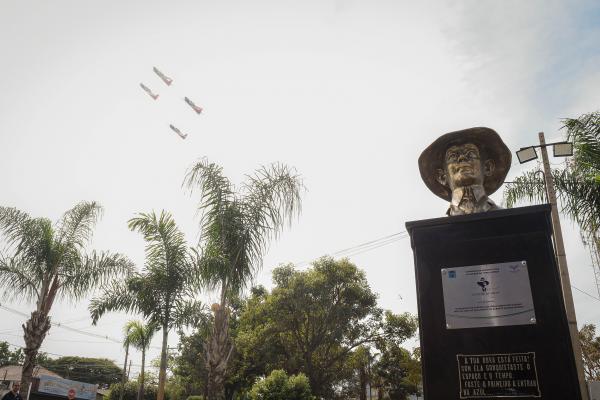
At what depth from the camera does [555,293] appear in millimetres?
3342

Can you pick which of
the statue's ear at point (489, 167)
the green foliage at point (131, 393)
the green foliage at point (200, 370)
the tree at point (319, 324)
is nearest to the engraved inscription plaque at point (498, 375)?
the statue's ear at point (489, 167)

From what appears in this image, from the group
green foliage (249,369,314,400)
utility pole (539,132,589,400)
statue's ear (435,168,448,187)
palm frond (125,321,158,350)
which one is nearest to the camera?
statue's ear (435,168,448,187)

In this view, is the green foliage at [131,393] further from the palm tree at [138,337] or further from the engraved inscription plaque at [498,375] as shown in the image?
the engraved inscription plaque at [498,375]

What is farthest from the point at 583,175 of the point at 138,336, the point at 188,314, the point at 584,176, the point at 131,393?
the point at 131,393

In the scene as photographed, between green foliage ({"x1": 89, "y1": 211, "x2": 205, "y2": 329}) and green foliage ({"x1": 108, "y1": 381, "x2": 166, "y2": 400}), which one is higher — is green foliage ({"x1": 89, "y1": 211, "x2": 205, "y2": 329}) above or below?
above

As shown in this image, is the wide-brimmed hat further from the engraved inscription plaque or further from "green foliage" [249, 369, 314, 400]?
"green foliage" [249, 369, 314, 400]

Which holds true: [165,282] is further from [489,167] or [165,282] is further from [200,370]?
[200,370]

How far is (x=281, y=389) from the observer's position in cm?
1736

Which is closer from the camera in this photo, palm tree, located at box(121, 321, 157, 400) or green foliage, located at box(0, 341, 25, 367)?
palm tree, located at box(121, 321, 157, 400)

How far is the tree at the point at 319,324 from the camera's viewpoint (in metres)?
23.6

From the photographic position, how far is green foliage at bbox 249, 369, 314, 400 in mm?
17263

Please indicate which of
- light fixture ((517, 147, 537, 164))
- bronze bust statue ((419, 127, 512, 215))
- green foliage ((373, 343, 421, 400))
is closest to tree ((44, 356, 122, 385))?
green foliage ((373, 343, 421, 400))

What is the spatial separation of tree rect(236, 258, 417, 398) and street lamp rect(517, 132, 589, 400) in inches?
575

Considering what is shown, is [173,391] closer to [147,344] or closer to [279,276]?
[147,344]
